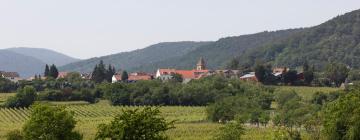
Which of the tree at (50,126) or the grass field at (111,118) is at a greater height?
the tree at (50,126)

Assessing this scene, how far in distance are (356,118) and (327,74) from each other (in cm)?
9512

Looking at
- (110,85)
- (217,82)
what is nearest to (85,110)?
(110,85)

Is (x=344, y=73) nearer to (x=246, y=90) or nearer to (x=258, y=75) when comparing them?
(x=258, y=75)

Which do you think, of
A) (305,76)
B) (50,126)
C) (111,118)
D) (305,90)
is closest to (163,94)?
(111,118)

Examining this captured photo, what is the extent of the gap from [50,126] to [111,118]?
51.5 m

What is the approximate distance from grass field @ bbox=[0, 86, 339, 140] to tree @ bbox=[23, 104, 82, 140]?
18.4 m

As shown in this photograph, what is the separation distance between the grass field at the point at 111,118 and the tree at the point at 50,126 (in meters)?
18.4

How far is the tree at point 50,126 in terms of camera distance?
35.2 meters

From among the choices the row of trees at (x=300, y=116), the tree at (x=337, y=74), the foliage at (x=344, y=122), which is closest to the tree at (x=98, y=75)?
the row of trees at (x=300, y=116)

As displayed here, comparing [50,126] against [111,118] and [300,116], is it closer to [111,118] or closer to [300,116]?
[300,116]

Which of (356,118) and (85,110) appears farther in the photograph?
(85,110)

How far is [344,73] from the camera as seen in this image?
136750 mm

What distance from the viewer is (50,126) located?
35.3 metres

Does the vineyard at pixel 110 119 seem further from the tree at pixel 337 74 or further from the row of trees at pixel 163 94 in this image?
the tree at pixel 337 74
